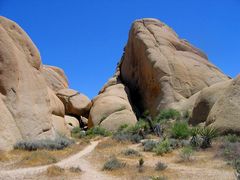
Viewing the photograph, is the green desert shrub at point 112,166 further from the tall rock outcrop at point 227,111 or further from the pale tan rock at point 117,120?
the pale tan rock at point 117,120

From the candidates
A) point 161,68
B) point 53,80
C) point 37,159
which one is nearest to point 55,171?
point 37,159

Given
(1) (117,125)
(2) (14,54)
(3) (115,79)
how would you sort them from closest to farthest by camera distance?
1. (2) (14,54)
2. (1) (117,125)
3. (3) (115,79)

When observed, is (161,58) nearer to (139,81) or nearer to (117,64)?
(139,81)

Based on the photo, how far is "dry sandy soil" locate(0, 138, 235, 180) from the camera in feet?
39.7

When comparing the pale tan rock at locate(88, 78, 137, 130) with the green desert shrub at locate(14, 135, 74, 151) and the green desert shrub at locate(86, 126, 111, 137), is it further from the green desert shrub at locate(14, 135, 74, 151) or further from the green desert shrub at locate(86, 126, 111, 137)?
the green desert shrub at locate(14, 135, 74, 151)

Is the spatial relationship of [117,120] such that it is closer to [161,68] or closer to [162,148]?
[161,68]

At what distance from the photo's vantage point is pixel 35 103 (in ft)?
66.3

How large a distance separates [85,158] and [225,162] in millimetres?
5722

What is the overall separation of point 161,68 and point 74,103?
1049 centimetres

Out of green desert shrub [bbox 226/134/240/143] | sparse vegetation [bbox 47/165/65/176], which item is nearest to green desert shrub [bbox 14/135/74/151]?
sparse vegetation [bbox 47/165/65/176]

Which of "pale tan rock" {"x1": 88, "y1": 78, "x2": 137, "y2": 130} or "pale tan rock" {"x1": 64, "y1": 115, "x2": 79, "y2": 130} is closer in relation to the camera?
"pale tan rock" {"x1": 88, "y1": 78, "x2": 137, "y2": 130}

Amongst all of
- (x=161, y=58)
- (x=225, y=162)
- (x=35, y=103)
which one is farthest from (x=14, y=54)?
(x=161, y=58)

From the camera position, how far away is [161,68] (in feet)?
124

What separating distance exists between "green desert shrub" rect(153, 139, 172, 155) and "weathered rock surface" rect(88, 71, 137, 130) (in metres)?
13.3
